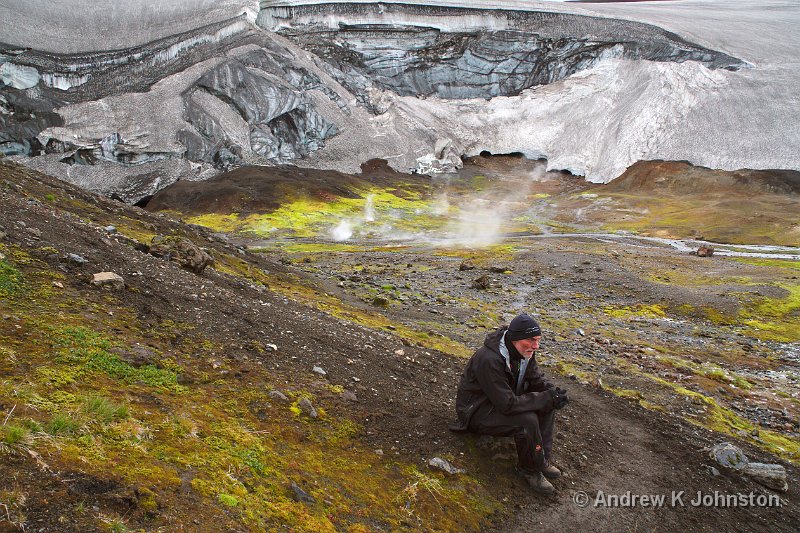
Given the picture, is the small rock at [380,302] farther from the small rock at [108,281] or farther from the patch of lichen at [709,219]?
the patch of lichen at [709,219]

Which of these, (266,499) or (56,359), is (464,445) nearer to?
(266,499)

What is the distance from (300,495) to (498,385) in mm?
3066

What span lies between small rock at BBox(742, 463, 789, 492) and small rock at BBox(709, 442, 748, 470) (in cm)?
11

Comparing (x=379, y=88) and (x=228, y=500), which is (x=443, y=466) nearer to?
(x=228, y=500)

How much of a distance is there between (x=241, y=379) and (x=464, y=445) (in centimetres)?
378

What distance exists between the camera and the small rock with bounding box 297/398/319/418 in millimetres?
8352

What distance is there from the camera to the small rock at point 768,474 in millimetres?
9070

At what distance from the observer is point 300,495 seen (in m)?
6.23

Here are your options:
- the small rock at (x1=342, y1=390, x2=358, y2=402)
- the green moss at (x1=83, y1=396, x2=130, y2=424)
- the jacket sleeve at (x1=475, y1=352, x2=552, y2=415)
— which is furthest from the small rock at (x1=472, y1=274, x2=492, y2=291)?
the green moss at (x1=83, y1=396, x2=130, y2=424)

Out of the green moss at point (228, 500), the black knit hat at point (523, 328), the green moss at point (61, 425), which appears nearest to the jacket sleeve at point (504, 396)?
the black knit hat at point (523, 328)

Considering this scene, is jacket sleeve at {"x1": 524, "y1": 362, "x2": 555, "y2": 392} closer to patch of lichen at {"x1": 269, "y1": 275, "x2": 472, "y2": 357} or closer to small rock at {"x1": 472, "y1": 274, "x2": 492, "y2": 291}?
patch of lichen at {"x1": 269, "y1": 275, "x2": 472, "y2": 357}

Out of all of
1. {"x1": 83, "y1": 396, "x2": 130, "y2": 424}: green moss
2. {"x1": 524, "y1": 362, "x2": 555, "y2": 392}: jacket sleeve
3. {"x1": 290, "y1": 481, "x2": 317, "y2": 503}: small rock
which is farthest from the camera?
{"x1": 524, "y1": 362, "x2": 555, "y2": 392}: jacket sleeve

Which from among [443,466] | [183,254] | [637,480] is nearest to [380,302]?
[183,254]

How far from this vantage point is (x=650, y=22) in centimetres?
10719
